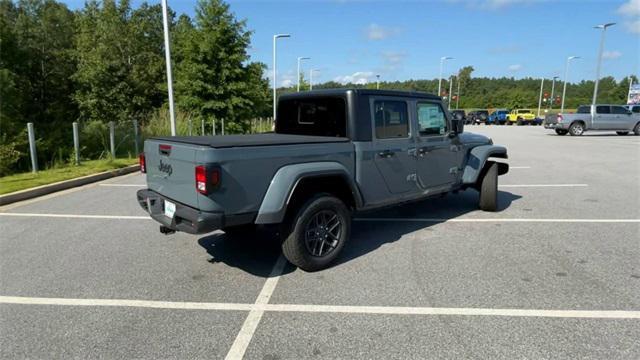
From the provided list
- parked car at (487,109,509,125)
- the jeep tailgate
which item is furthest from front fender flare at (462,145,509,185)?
parked car at (487,109,509,125)

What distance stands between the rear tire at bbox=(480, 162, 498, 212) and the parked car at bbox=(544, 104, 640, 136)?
22.0 m

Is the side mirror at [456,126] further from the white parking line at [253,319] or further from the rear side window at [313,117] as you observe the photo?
the white parking line at [253,319]

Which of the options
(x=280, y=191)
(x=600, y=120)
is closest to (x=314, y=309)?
(x=280, y=191)

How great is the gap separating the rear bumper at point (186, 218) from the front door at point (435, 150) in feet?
9.12

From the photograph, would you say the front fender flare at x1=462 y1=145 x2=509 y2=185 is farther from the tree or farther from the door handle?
the tree

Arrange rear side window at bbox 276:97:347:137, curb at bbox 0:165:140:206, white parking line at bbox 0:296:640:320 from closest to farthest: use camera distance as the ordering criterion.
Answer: white parking line at bbox 0:296:640:320
rear side window at bbox 276:97:347:137
curb at bbox 0:165:140:206

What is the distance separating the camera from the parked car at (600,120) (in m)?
24.1

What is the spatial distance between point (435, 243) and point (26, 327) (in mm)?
4119

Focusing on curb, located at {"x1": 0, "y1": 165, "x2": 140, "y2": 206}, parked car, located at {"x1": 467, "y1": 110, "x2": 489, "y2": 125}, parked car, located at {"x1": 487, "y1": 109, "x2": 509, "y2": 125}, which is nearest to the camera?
curb, located at {"x1": 0, "y1": 165, "x2": 140, "y2": 206}

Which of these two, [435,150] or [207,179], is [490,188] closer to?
[435,150]

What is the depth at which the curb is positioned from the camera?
282 inches

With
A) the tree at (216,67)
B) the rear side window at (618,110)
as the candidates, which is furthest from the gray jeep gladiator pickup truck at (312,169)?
the rear side window at (618,110)

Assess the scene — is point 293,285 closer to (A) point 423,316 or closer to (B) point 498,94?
(A) point 423,316

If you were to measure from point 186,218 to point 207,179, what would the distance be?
18.9 inches
